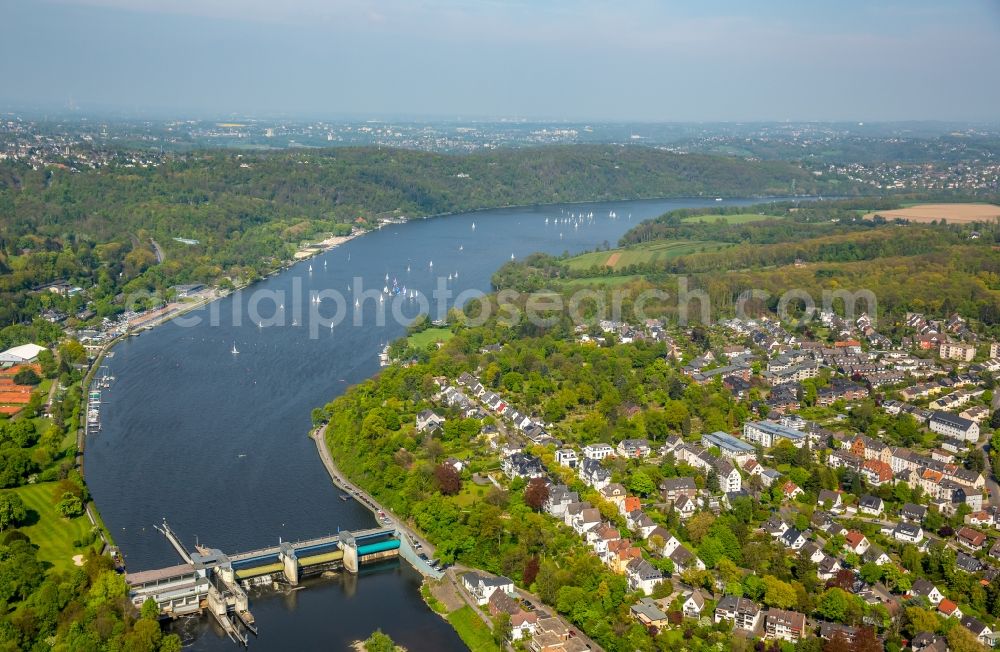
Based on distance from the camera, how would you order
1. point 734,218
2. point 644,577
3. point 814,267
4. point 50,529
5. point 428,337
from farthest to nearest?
1. point 734,218
2. point 814,267
3. point 428,337
4. point 50,529
5. point 644,577

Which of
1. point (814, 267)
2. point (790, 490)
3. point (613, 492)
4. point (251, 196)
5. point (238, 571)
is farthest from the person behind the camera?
point (251, 196)

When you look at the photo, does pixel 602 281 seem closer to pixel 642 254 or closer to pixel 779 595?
pixel 642 254

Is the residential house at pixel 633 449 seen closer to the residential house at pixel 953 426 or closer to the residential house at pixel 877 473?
the residential house at pixel 877 473

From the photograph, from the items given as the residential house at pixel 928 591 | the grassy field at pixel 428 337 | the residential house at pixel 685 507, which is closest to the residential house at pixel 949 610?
the residential house at pixel 928 591

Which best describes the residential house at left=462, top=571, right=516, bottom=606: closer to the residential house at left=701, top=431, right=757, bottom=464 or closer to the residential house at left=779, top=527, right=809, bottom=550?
the residential house at left=779, top=527, right=809, bottom=550

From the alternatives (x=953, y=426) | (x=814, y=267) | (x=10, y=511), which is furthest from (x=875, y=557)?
(x=814, y=267)

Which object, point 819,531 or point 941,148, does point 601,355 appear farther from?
point 941,148

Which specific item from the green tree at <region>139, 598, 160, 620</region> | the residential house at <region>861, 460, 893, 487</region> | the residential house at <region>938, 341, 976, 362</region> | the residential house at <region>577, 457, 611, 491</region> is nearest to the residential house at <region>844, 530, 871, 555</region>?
the residential house at <region>861, 460, 893, 487</region>
